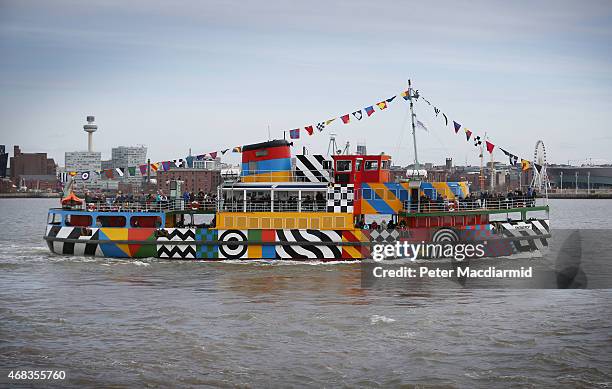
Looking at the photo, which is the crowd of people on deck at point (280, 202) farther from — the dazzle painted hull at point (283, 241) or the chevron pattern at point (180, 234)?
the chevron pattern at point (180, 234)

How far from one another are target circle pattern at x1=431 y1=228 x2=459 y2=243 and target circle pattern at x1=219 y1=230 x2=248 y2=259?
31.2 ft

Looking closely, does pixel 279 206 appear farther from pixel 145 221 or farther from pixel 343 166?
pixel 145 221

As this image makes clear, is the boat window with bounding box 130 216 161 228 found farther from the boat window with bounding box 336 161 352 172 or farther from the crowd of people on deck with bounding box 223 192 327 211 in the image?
the boat window with bounding box 336 161 352 172

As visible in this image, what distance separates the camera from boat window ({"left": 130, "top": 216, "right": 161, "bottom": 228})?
37062mm

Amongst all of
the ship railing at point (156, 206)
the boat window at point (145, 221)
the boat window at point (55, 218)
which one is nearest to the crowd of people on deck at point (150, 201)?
the ship railing at point (156, 206)

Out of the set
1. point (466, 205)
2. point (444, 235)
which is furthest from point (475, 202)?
point (444, 235)

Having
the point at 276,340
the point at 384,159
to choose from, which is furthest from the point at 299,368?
the point at 384,159

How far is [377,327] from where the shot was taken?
833 inches

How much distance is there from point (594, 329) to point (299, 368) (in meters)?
9.57

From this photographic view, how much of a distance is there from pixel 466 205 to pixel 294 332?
17686mm

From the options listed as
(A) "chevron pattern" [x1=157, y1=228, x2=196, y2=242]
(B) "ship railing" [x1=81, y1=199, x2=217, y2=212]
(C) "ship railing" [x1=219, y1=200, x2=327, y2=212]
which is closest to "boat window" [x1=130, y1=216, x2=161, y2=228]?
(B) "ship railing" [x1=81, y1=199, x2=217, y2=212]

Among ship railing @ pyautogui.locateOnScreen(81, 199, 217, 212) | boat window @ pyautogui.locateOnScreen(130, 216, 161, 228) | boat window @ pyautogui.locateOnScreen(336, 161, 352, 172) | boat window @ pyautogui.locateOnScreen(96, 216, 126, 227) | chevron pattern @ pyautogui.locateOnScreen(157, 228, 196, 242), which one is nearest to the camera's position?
chevron pattern @ pyautogui.locateOnScreen(157, 228, 196, 242)

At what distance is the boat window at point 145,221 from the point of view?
122 ft

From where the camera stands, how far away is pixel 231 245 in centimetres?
3512
